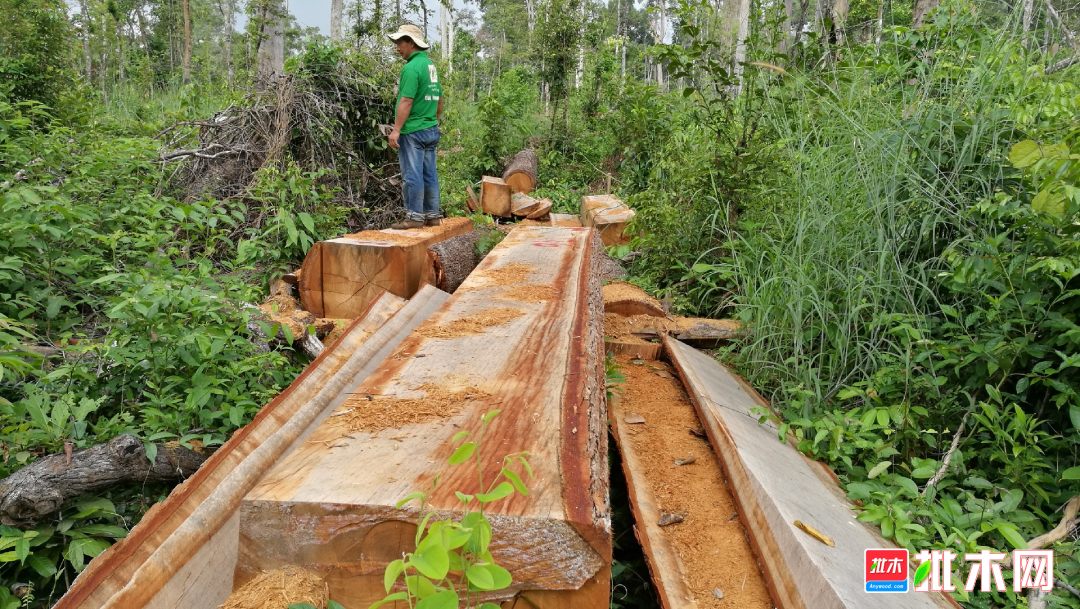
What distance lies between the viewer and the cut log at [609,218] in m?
6.00

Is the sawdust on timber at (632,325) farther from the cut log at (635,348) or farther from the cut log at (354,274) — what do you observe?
the cut log at (354,274)

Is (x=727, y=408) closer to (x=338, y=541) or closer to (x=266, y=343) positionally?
(x=338, y=541)

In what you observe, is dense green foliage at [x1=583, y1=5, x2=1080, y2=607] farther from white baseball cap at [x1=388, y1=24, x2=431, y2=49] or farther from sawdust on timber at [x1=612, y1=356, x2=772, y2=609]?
white baseball cap at [x1=388, y1=24, x2=431, y2=49]

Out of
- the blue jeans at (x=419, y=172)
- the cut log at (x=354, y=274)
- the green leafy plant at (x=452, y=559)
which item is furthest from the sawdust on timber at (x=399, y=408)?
the blue jeans at (x=419, y=172)

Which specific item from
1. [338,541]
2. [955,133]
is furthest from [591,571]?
[955,133]

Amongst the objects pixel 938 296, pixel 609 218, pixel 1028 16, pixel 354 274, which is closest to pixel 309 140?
pixel 354 274

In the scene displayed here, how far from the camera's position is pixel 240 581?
3.92 feet

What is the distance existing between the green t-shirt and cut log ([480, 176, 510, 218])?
2470 millimetres

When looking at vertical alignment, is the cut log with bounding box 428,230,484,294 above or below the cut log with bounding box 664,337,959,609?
above

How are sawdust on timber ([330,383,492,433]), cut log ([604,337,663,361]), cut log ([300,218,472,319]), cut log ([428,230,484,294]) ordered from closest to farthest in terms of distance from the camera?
sawdust on timber ([330,383,492,433]) < cut log ([604,337,663,361]) < cut log ([300,218,472,319]) < cut log ([428,230,484,294])

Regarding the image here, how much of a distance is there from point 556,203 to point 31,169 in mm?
6303

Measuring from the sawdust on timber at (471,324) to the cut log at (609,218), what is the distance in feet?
11.2

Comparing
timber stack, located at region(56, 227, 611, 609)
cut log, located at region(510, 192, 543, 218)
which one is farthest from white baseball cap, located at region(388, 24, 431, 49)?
timber stack, located at region(56, 227, 611, 609)

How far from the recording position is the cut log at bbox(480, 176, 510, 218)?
25.5 feet
